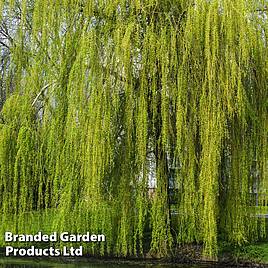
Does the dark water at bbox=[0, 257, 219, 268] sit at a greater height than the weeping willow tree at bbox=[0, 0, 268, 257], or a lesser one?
lesser

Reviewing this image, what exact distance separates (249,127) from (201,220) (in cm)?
169

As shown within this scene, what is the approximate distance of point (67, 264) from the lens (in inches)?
313

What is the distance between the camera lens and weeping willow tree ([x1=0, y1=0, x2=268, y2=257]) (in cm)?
695

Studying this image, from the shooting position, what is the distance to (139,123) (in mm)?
7027

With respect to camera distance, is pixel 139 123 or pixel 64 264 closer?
pixel 139 123

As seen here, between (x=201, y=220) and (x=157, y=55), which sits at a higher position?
(x=157, y=55)

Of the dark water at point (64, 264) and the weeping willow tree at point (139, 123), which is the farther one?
the dark water at point (64, 264)

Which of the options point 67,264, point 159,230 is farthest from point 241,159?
point 67,264

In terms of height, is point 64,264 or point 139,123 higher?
point 139,123

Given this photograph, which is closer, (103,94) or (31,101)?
(103,94)

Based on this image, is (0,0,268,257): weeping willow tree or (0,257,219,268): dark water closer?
(0,0,268,257): weeping willow tree

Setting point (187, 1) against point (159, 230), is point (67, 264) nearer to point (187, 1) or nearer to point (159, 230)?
point (159, 230)

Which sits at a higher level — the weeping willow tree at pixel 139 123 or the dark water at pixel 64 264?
the weeping willow tree at pixel 139 123

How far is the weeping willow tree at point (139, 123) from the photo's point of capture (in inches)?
274
